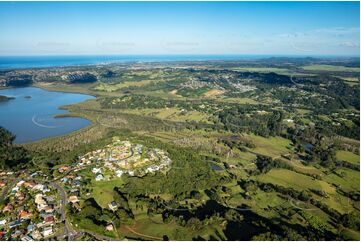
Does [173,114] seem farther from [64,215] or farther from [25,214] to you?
[25,214]

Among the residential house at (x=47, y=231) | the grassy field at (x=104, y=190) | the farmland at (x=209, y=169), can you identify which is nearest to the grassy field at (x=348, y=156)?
the farmland at (x=209, y=169)

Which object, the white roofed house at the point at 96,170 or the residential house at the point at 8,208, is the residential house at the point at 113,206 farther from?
the residential house at the point at 8,208

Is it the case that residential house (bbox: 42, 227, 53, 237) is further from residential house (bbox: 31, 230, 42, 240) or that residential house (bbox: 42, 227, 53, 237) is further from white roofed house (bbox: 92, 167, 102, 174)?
white roofed house (bbox: 92, 167, 102, 174)

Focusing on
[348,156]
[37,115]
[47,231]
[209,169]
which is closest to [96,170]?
[47,231]

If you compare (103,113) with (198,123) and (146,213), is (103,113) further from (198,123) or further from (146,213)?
(146,213)

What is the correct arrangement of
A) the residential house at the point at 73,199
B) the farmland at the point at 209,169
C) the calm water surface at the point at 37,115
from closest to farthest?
the farmland at the point at 209,169 < the residential house at the point at 73,199 < the calm water surface at the point at 37,115

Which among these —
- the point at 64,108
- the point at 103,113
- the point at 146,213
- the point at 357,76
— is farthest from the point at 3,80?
the point at 357,76
